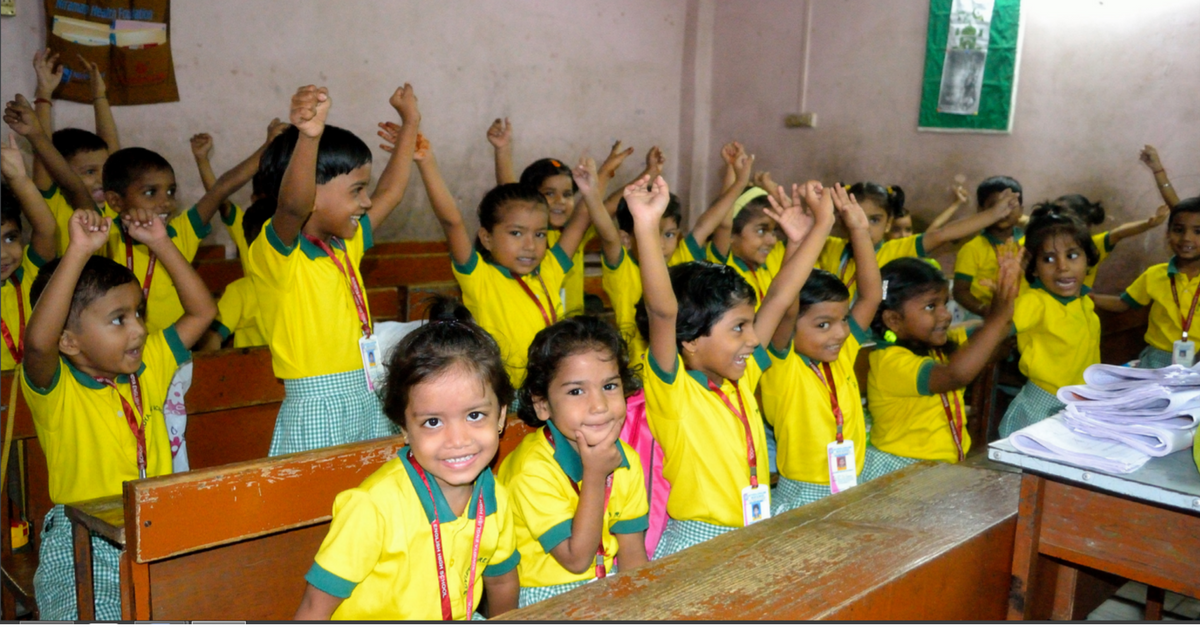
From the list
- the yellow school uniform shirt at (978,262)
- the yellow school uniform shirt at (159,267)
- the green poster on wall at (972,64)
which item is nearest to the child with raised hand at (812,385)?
the yellow school uniform shirt at (159,267)

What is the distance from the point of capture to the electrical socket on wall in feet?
24.0

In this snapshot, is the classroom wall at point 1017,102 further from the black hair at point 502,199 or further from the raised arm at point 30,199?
the raised arm at point 30,199

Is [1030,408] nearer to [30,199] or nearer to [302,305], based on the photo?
[302,305]

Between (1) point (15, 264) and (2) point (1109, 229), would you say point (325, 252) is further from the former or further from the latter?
(2) point (1109, 229)

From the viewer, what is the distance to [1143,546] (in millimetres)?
1553

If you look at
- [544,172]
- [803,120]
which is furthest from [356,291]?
[803,120]

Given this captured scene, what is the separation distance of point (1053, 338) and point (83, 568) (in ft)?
11.6

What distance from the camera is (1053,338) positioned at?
389 centimetres

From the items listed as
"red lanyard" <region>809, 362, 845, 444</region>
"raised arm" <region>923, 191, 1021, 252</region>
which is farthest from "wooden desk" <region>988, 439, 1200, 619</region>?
"raised arm" <region>923, 191, 1021, 252</region>

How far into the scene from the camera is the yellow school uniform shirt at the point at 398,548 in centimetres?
161

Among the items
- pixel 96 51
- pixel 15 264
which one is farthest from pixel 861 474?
pixel 96 51

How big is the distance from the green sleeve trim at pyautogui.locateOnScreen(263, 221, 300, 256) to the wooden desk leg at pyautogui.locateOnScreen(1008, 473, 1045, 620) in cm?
198

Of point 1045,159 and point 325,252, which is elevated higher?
point 1045,159

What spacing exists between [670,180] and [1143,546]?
6.70 meters
